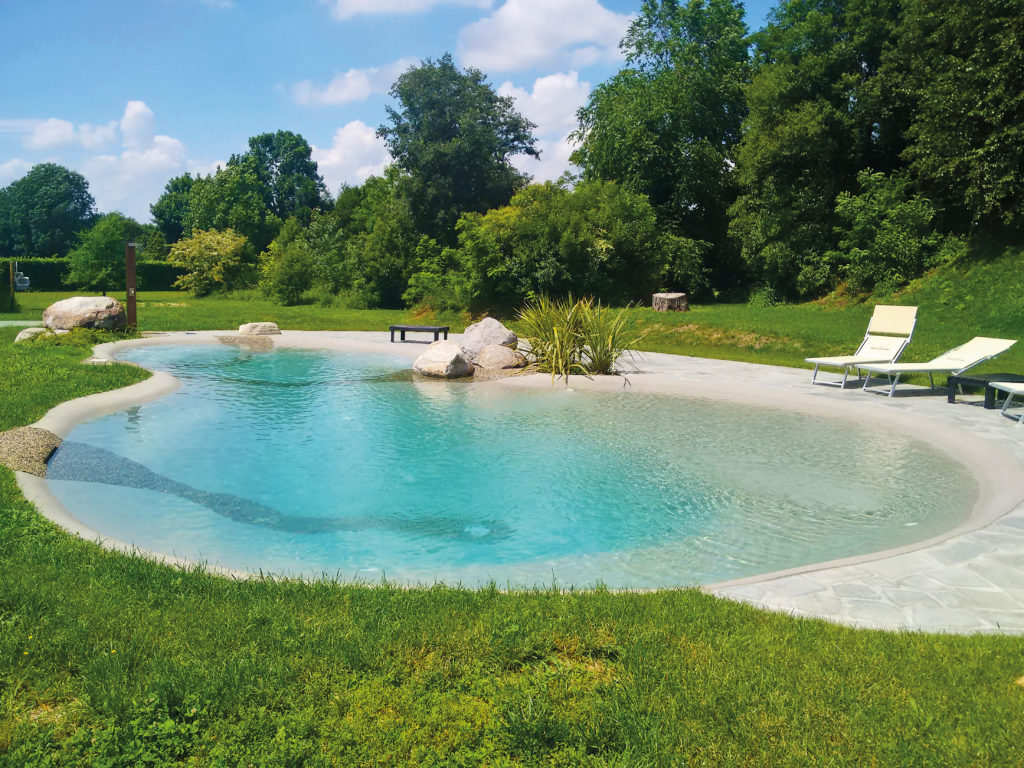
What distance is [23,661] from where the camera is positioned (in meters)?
2.94

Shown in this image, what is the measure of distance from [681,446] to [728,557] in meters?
3.02

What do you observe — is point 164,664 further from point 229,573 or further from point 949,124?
point 949,124

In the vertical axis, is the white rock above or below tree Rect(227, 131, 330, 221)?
below

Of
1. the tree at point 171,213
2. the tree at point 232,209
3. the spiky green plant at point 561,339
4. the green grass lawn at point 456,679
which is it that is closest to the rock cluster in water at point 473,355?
the spiky green plant at point 561,339

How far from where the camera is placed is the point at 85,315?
51.9ft

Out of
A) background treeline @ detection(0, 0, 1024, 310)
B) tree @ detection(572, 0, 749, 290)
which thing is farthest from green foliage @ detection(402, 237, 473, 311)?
tree @ detection(572, 0, 749, 290)

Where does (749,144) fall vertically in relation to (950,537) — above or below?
above

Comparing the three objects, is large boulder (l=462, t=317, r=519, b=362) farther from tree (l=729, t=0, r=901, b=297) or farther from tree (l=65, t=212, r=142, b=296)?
tree (l=65, t=212, r=142, b=296)

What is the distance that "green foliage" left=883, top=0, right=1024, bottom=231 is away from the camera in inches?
630

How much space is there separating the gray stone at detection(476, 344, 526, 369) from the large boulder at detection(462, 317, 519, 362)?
12.6 inches

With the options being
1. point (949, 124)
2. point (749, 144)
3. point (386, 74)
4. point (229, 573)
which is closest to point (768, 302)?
point (749, 144)

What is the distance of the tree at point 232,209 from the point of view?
1736 inches

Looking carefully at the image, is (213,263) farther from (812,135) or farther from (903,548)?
(903,548)

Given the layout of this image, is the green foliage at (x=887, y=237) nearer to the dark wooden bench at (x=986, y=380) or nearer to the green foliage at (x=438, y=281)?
the dark wooden bench at (x=986, y=380)
